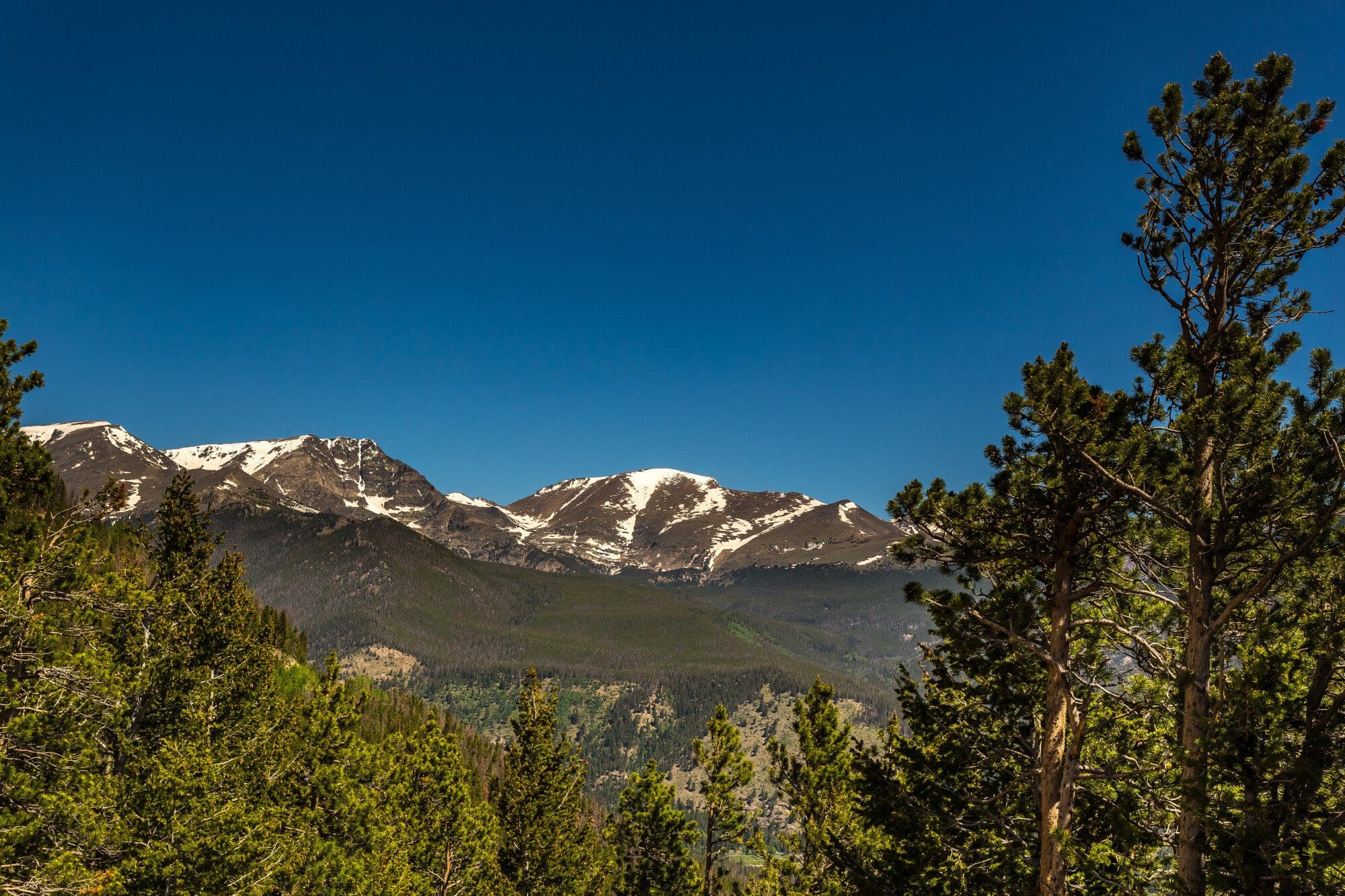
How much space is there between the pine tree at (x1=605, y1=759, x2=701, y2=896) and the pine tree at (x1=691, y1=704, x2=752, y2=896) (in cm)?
223

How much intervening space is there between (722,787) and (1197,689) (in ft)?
88.7

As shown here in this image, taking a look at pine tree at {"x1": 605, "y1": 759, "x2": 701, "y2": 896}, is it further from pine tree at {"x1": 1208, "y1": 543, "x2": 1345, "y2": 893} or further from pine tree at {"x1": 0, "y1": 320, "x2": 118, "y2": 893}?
pine tree at {"x1": 1208, "y1": 543, "x2": 1345, "y2": 893}

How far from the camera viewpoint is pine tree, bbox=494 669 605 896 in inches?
1372

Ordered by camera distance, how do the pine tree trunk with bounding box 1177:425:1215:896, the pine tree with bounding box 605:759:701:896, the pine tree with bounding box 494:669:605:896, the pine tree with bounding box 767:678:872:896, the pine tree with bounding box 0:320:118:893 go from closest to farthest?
the pine tree trunk with bounding box 1177:425:1215:896
the pine tree with bounding box 0:320:118:893
the pine tree with bounding box 767:678:872:896
the pine tree with bounding box 494:669:605:896
the pine tree with bounding box 605:759:701:896

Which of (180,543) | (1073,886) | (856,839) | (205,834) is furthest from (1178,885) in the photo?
(180,543)

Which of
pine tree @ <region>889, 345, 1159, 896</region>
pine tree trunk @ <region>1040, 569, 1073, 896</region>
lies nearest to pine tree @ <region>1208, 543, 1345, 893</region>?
pine tree @ <region>889, 345, 1159, 896</region>

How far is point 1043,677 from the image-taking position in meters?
14.8

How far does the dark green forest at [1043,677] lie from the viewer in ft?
29.0

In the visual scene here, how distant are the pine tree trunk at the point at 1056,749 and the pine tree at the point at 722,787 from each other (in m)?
Result: 22.1

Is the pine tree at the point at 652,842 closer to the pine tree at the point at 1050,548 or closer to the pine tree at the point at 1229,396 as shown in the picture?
the pine tree at the point at 1050,548

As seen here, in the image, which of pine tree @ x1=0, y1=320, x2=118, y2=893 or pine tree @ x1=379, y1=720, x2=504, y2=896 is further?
pine tree @ x1=379, y1=720, x2=504, y2=896

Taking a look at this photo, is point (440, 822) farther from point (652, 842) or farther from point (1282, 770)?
point (1282, 770)

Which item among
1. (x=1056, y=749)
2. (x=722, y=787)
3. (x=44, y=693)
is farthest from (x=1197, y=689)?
(x=722, y=787)

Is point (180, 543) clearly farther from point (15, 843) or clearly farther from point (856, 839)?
point (856, 839)
